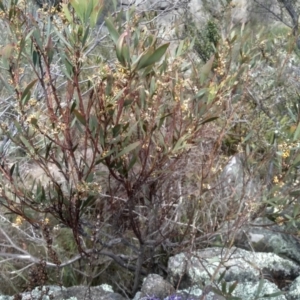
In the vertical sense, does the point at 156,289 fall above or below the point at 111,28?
below

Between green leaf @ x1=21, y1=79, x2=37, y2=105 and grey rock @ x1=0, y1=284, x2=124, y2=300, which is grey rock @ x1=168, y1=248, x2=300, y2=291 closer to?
grey rock @ x1=0, y1=284, x2=124, y2=300

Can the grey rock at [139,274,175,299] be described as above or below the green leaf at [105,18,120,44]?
below

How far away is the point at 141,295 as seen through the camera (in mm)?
1651

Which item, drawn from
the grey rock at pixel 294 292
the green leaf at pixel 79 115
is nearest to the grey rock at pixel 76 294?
the grey rock at pixel 294 292

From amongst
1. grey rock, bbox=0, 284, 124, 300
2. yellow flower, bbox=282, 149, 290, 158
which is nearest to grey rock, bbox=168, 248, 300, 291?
grey rock, bbox=0, 284, 124, 300

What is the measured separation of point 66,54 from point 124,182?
428 millimetres

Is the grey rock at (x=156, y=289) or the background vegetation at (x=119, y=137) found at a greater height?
the background vegetation at (x=119, y=137)

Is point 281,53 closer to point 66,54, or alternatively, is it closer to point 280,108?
point 280,108

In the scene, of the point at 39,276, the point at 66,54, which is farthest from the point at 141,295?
the point at 66,54

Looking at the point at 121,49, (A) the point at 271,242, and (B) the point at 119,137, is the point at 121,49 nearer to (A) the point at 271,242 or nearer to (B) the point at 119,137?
(B) the point at 119,137

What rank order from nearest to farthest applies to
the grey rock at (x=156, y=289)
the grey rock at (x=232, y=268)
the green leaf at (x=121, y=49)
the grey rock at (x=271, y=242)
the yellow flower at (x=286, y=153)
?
the green leaf at (x=121, y=49) < the yellow flower at (x=286, y=153) < the grey rock at (x=156, y=289) < the grey rock at (x=232, y=268) < the grey rock at (x=271, y=242)

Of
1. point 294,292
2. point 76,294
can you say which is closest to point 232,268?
point 294,292

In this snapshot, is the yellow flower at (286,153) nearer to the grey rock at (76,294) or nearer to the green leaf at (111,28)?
the green leaf at (111,28)

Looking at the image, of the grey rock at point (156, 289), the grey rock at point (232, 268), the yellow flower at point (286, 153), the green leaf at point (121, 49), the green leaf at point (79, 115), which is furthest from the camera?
the grey rock at point (232, 268)
